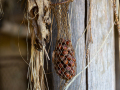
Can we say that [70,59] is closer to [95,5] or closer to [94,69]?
[94,69]

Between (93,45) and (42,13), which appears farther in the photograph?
(93,45)

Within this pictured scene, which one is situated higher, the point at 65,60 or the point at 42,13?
the point at 42,13

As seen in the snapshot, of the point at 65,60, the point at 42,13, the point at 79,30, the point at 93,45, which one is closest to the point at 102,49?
the point at 93,45

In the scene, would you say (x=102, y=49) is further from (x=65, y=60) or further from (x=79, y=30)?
(x=65, y=60)

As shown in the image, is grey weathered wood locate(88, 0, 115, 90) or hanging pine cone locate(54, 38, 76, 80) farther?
grey weathered wood locate(88, 0, 115, 90)

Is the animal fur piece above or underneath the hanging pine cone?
above

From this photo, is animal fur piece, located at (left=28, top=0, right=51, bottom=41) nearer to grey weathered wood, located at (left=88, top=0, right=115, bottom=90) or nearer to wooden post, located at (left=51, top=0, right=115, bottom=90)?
wooden post, located at (left=51, top=0, right=115, bottom=90)

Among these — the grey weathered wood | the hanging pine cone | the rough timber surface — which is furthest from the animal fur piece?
the grey weathered wood
